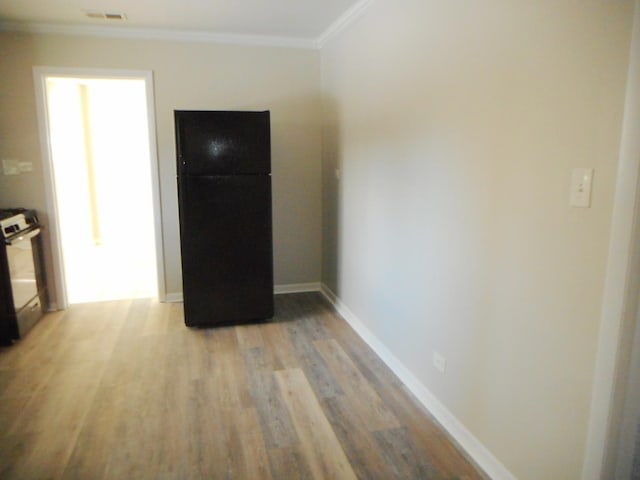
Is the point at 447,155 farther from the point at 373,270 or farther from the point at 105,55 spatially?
the point at 105,55

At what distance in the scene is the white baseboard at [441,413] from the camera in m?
1.92

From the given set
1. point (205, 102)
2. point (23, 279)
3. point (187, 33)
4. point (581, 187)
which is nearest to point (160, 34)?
point (187, 33)

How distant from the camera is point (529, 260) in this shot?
166 cm

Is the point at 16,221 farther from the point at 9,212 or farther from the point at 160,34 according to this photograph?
the point at 160,34

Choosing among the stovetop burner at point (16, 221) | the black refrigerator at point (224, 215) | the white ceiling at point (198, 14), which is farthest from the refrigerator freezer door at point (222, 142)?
the stovetop burner at point (16, 221)

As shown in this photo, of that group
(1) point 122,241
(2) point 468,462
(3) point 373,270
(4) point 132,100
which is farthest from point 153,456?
(4) point 132,100

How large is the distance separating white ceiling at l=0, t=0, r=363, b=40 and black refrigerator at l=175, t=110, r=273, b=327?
74 cm

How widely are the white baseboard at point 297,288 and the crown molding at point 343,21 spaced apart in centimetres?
232

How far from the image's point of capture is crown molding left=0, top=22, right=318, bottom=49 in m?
3.59

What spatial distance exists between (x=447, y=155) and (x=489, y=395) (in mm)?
1131

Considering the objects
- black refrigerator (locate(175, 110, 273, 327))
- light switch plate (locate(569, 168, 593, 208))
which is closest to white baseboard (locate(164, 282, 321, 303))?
black refrigerator (locate(175, 110, 273, 327))

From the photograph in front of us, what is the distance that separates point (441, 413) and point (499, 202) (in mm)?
1184

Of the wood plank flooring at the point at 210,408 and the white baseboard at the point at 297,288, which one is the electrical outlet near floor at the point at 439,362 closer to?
the wood plank flooring at the point at 210,408

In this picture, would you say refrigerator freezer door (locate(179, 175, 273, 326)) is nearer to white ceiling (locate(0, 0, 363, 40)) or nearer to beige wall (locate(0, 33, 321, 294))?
beige wall (locate(0, 33, 321, 294))
